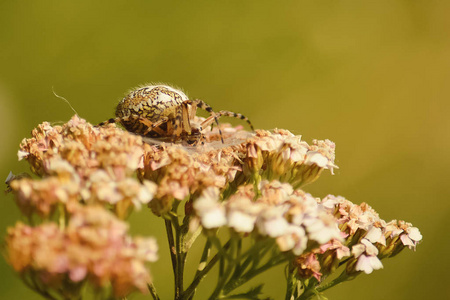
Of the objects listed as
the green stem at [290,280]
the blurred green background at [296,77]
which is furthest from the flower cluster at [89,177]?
the blurred green background at [296,77]

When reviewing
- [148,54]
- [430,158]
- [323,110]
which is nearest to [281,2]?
[323,110]

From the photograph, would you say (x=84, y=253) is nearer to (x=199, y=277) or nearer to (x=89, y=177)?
(x=89, y=177)

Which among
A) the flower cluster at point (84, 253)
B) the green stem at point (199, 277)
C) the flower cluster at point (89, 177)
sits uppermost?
the flower cluster at point (89, 177)

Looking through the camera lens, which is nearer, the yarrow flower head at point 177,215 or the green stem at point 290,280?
the yarrow flower head at point 177,215

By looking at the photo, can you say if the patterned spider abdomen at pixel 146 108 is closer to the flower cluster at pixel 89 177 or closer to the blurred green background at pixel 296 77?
the flower cluster at pixel 89 177

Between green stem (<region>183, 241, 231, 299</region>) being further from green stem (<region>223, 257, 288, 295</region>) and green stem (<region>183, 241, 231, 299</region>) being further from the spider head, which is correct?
the spider head
